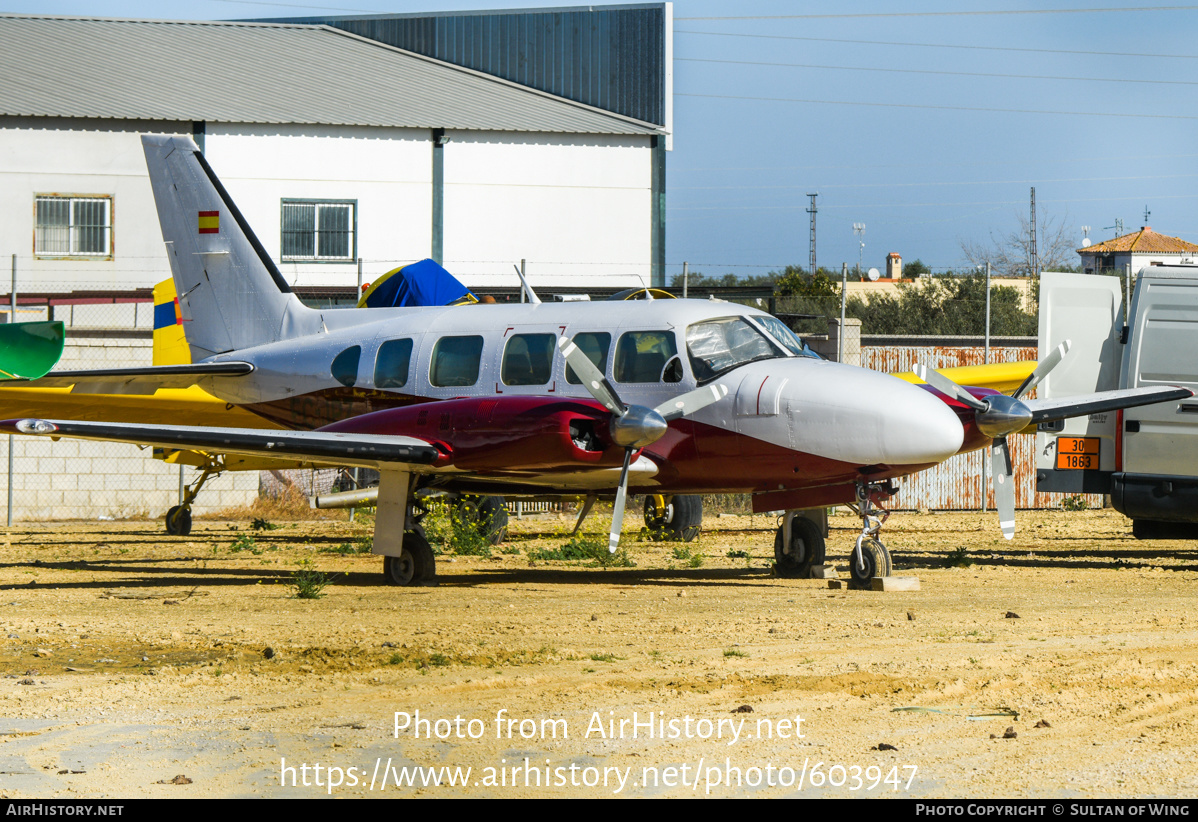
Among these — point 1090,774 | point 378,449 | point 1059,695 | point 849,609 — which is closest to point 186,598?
point 378,449

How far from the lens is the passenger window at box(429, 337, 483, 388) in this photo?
13.4m

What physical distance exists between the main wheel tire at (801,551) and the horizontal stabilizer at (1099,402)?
96.5 inches

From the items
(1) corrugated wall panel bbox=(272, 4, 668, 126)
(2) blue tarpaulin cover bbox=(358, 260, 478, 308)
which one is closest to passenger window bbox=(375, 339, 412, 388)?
(2) blue tarpaulin cover bbox=(358, 260, 478, 308)

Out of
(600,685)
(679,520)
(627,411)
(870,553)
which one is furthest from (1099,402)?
(600,685)

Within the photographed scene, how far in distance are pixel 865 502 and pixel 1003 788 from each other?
6.70 m

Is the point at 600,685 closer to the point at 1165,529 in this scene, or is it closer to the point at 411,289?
the point at 1165,529

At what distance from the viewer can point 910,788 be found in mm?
5668

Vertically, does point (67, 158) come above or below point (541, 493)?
above

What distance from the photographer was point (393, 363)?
13.9 m

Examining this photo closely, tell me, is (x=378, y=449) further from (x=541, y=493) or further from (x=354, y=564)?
(x=354, y=564)

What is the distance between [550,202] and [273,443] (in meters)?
24.2

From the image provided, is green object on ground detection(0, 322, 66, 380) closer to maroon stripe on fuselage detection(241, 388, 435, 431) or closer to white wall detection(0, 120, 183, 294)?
maroon stripe on fuselage detection(241, 388, 435, 431)

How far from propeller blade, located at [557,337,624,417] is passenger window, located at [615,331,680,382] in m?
0.57

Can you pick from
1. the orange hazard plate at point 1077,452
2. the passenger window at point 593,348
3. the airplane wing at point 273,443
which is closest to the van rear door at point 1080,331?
the orange hazard plate at point 1077,452
